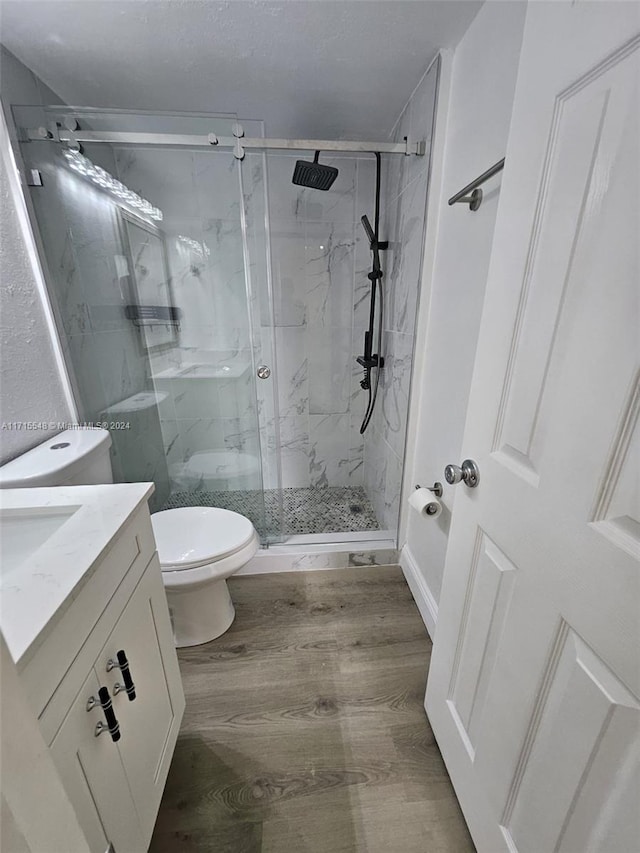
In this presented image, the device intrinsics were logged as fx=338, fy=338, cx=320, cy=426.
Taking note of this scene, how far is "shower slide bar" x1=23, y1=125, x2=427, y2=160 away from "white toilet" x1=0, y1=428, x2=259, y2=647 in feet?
4.07

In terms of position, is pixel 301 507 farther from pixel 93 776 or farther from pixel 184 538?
pixel 93 776

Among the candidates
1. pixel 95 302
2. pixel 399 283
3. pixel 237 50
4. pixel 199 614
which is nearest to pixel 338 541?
pixel 199 614

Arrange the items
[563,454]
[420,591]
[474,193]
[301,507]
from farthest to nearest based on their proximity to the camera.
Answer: [301,507]
[420,591]
[474,193]
[563,454]

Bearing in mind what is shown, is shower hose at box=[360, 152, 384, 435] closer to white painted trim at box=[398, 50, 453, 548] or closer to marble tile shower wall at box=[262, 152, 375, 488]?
marble tile shower wall at box=[262, 152, 375, 488]

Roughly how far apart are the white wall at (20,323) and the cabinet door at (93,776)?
0.89m

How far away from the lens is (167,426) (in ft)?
6.88

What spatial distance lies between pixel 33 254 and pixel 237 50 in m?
1.08

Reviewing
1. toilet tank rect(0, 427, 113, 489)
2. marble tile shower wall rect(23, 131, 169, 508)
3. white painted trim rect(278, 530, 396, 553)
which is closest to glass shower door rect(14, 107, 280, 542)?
marble tile shower wall rect(23, 131, 169, 508)

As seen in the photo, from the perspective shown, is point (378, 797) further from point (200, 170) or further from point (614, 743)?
point (200, 170)

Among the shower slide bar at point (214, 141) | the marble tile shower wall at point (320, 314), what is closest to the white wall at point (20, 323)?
the shower slide bar at point (214, 141)

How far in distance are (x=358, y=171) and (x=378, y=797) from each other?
2805 millimetres

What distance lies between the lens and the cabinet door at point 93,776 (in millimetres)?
512

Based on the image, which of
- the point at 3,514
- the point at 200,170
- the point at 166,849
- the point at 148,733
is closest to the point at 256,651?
the point at 166,849

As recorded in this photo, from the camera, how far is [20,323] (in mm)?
1231
